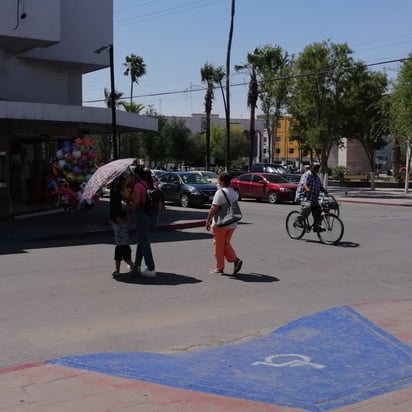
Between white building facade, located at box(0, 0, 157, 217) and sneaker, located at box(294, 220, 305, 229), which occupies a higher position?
white building facade, located at box(0, 0, 157, 217)

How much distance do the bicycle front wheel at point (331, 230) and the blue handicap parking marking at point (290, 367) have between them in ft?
23.5

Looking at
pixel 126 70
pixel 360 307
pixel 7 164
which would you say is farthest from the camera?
pixel 126 70

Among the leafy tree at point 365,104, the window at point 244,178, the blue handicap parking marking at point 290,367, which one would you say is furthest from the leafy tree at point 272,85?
the blue handicap parking marking at point 290,367

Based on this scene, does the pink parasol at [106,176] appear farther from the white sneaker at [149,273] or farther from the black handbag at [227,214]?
the black handbag at [227,214]

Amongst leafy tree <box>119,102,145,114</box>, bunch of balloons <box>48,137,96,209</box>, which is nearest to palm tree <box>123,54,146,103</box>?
leafy tree <box>119,102,145,114</box>

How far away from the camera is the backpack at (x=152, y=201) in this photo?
9.34m

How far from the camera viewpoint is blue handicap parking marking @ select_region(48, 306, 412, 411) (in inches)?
185

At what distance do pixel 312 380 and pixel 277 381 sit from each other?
29 cm

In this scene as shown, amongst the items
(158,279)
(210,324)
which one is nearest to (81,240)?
(158,279)

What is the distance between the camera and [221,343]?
6188 millimetres

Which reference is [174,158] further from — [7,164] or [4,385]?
[4,385]

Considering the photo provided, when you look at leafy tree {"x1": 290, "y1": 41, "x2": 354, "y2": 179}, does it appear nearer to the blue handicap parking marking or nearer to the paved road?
the paved road

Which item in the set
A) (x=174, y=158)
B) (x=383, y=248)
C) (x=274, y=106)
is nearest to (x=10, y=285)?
(x=383, y=248)

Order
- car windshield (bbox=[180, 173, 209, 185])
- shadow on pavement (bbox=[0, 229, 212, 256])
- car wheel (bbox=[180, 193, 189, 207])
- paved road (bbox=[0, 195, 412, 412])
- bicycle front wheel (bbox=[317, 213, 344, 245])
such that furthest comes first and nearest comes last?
car windshield (bbox=[180, 173, 209, 185]) < car wheel (bbox=[180, 193, 189, 207]) < bicycle front wheel (bbox=[317, 213, 344, 245]) < shadow on pavement (bbox=[0, 229, 212, 256]) < paved road (bbox=[0, 195, 412, 412])
